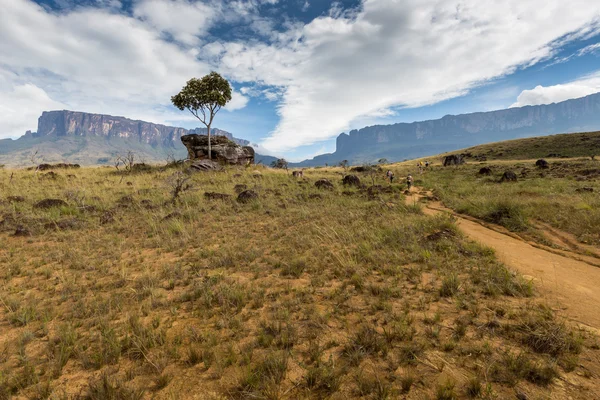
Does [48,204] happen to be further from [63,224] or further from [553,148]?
[553,148]

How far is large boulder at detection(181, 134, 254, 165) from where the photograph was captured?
2998 centimetres

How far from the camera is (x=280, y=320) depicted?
3998 mm

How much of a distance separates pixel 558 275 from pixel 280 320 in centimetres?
601

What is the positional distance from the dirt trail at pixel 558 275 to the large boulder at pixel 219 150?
89.1 feet

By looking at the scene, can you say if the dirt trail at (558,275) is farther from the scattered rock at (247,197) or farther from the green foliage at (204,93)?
the green foliage at (204,93)

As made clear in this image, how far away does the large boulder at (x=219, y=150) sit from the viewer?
98.4 ft

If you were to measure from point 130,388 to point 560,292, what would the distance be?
22.6ft

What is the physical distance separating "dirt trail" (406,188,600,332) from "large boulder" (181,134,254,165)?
89.1ft

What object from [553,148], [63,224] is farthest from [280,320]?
[553,148]

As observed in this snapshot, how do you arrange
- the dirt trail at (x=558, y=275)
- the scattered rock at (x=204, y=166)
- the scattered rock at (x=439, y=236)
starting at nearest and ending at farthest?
the dirt trail at (x=558, y=275) < the scattered rock at (x=439, y=236) < the scattered rock at (x=204, y=166)

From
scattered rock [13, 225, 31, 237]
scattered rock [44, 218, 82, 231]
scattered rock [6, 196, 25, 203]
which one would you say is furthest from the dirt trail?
scattered rock [6, 196, 25, 203]

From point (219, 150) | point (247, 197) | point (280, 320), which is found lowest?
point (280, 320)

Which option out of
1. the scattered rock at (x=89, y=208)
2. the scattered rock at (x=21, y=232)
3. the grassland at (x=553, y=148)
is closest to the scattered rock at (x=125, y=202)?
the scattered rock at (x=89, y=208)

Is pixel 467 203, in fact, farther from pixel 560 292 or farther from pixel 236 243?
pixel 236 243
